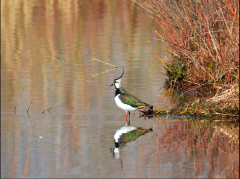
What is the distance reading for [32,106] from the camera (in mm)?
9547

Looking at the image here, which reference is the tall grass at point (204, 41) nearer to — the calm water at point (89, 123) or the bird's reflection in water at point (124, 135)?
the calm water at point (89, 123)

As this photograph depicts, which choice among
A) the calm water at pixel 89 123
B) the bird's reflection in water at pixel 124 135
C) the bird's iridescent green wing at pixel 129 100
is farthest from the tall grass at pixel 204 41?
the bird's reflection in water at pixel 124 135

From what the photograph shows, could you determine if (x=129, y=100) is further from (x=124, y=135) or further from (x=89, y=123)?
(x=124, y=135)

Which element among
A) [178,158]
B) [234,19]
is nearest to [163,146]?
[178,158]

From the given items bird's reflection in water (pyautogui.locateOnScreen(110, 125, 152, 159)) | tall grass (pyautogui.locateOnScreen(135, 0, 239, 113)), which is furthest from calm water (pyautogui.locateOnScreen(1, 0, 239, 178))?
tall grass (pyautogui.locateOnScreen(135, 0, 239, 113))

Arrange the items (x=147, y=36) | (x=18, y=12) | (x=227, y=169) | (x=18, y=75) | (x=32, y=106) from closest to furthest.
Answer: (x=227, y=169) → (x=32, y=106) → (x=18, y=75) → (x=147, y=36) → (x=18, y=12)

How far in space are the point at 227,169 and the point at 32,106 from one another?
172 inches

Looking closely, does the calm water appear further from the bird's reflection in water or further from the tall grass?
the tall grass

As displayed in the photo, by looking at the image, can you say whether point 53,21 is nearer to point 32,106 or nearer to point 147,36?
point 147,36

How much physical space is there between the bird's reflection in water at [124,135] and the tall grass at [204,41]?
145 cm

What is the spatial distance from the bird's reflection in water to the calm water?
77mm

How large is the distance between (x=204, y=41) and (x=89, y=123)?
2.49m

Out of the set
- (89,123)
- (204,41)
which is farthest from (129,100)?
(204,41)

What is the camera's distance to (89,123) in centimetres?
830
